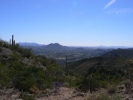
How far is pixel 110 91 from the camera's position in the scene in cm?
975

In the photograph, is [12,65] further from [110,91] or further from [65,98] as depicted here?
[110,91]

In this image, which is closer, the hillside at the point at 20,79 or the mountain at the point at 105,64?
the hillside at the point at 20,79

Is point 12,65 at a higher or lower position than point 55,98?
higher

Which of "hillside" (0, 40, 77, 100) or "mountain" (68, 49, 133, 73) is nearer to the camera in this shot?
"hillside" (0, 40, 77, 100)

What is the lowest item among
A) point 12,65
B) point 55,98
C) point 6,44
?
point 55,98

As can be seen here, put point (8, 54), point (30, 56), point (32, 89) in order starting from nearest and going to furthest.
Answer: point (32, 89)
point (8, 54)
point (30, 56)

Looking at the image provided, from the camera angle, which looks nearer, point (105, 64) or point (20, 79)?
point (20, 79)

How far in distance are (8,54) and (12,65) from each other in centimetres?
235

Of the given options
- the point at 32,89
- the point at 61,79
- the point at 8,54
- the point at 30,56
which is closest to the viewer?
the point at 32,89

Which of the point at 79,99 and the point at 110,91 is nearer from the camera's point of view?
the point at 79,99

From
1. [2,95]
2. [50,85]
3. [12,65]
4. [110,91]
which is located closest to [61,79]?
[50,85]

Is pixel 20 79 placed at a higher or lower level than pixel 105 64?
higher

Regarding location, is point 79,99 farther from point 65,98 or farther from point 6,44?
point 6,44

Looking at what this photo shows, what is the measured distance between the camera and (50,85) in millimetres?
10977
